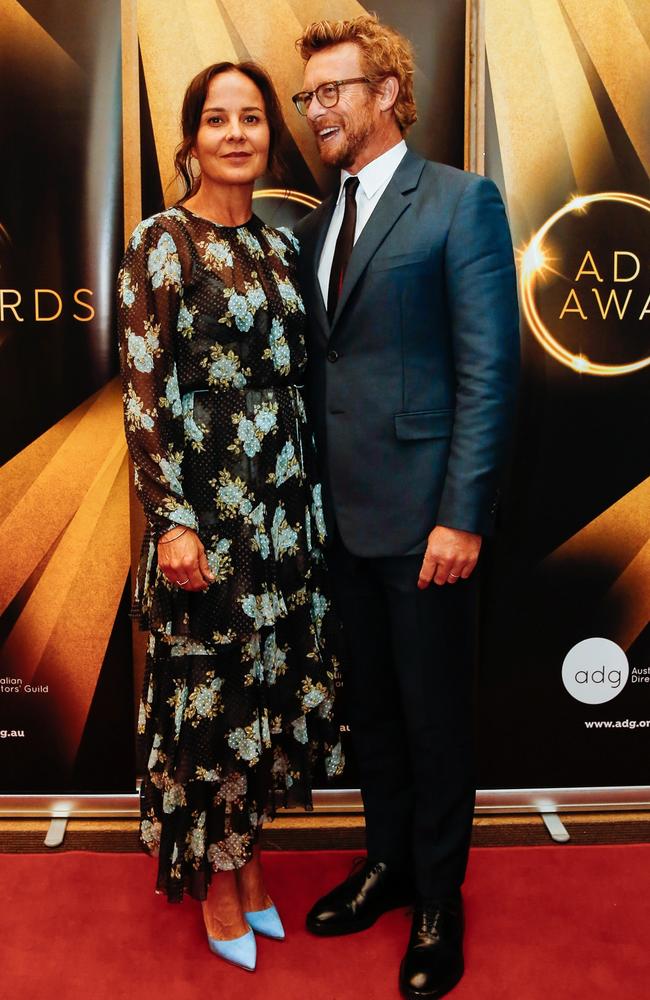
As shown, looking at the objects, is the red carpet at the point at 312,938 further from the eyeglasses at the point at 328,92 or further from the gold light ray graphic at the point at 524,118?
the eyeglasses at the point at 328,92

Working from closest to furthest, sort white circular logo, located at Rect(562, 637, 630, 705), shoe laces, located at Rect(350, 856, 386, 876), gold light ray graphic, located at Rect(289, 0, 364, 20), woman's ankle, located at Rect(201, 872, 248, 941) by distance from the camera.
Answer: woman's ankle, located at Rect(201, 872, 248, 941) → shoe laces, located at Rect(350, 856, 386, 876) → gold light ray graphic, located at Rect(289, 0, 364, 20) → white circular logo, located at Rect(562, 637, 630, 705)

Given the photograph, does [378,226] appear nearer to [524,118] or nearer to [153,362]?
[153,362]

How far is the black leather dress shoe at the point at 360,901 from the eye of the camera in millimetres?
1988

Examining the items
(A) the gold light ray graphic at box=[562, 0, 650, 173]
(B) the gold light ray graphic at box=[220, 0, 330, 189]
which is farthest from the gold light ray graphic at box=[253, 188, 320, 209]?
(A) the gold light ray graphic at box=[562, 0, 650, 173]

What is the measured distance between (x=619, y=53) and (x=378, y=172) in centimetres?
87

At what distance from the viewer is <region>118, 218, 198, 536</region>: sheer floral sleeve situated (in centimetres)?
166

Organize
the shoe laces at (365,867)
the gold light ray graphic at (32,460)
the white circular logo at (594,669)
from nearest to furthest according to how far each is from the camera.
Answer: the shoe laces at (365,867) < the gold light ray graphic at (32,460) < the white circular logo at (594,669)

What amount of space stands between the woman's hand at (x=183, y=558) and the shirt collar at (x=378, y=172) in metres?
0.78

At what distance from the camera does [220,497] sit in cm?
175

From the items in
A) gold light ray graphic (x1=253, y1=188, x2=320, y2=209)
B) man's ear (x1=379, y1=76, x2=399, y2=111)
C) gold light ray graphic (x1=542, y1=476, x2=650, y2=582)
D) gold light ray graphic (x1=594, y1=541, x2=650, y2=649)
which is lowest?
gold light ray graphic (x1=594, y1=541, x2=650, y2=649)

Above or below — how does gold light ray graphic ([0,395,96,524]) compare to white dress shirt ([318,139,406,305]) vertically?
below

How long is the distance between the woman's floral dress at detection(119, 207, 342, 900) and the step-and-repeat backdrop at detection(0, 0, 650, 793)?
2.01 feet

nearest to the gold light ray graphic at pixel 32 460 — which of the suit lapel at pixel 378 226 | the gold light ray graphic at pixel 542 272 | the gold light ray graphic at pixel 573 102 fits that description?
the suit lapel at pixel 378 226

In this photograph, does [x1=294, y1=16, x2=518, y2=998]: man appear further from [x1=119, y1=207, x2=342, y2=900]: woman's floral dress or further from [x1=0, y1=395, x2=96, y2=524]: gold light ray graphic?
[x1=0, y1=395, x2=96, y2=524]: gold light ray graphic
